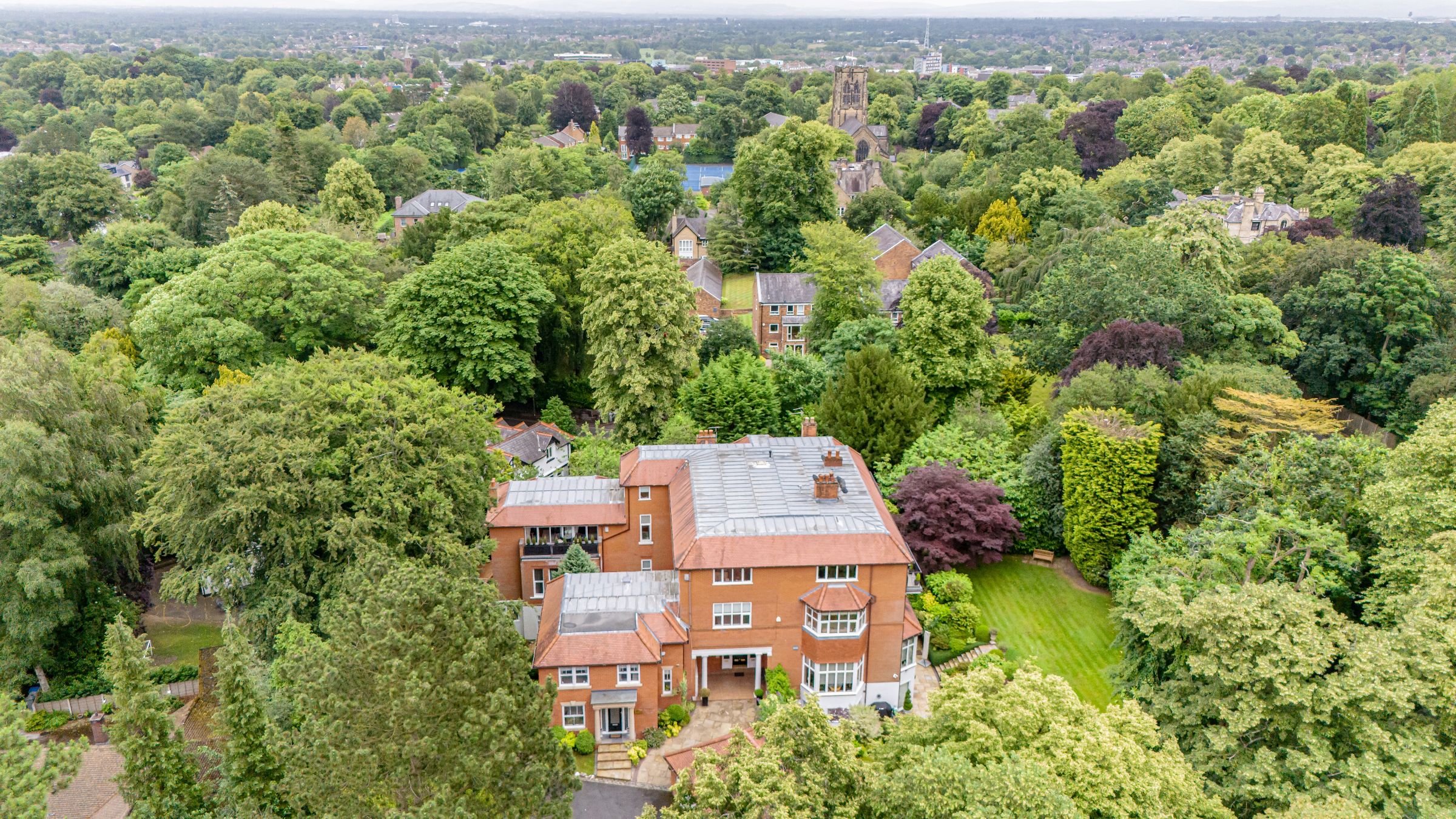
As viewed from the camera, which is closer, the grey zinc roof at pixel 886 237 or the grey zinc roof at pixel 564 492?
the grey zinc roof at pixel 564 492

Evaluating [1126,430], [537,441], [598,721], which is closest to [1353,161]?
[1126,430]

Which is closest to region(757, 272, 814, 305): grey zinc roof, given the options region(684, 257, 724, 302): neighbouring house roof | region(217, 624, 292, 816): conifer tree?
region(684, 257, 724, 302): neighbouring house roof

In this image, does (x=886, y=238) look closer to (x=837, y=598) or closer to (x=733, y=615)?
(x=837, y=598)

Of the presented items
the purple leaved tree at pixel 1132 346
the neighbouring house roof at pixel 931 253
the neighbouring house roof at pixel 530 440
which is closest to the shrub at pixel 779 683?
the neighbouring house roof at pixel 530 440

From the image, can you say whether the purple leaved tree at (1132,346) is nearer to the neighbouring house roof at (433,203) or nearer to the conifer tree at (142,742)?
the conifer tree at (142,742)

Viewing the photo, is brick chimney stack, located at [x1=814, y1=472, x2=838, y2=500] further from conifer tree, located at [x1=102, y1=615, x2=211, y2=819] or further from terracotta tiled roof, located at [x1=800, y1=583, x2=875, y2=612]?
conifer tree, located at [x1=102, y1=615, x2=211, y2=819]

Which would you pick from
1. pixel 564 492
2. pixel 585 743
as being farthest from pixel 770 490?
pixel 585 743
